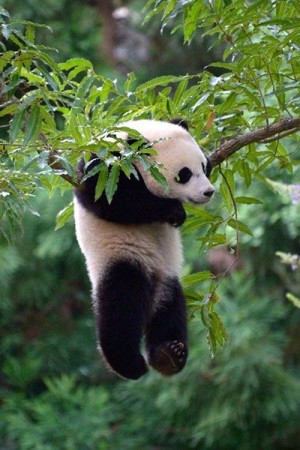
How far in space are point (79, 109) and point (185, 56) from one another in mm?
7394

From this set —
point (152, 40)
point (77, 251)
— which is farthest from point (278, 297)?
point (152, 40)

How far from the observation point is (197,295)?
3.86m

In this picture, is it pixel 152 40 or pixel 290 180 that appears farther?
pixel 152 40

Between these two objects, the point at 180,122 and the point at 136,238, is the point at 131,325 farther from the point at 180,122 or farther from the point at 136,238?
the point at 180,122

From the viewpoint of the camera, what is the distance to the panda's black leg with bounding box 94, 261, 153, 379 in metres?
3.55

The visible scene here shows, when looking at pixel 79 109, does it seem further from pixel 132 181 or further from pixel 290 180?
pixel 290 180

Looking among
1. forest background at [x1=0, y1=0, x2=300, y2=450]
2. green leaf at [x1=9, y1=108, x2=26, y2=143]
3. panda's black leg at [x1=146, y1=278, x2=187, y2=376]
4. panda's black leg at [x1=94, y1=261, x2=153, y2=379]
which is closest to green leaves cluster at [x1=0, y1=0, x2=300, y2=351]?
green leaf at [x1=9, y1=108, x2=26, y2=143]

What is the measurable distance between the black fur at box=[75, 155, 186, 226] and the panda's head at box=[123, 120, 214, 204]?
2.2 inches

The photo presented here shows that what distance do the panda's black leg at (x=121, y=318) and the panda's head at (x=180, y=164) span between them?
0.95ft

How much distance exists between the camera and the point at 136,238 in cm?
363

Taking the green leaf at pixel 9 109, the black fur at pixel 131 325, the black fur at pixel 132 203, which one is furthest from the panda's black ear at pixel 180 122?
the green leaf at pixel 9 109

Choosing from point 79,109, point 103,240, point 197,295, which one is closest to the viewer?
point 79,109

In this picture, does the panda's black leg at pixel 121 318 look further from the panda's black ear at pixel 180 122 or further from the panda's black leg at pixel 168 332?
the panda's black ear at pixel 180 122

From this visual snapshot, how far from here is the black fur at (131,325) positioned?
3559mm
